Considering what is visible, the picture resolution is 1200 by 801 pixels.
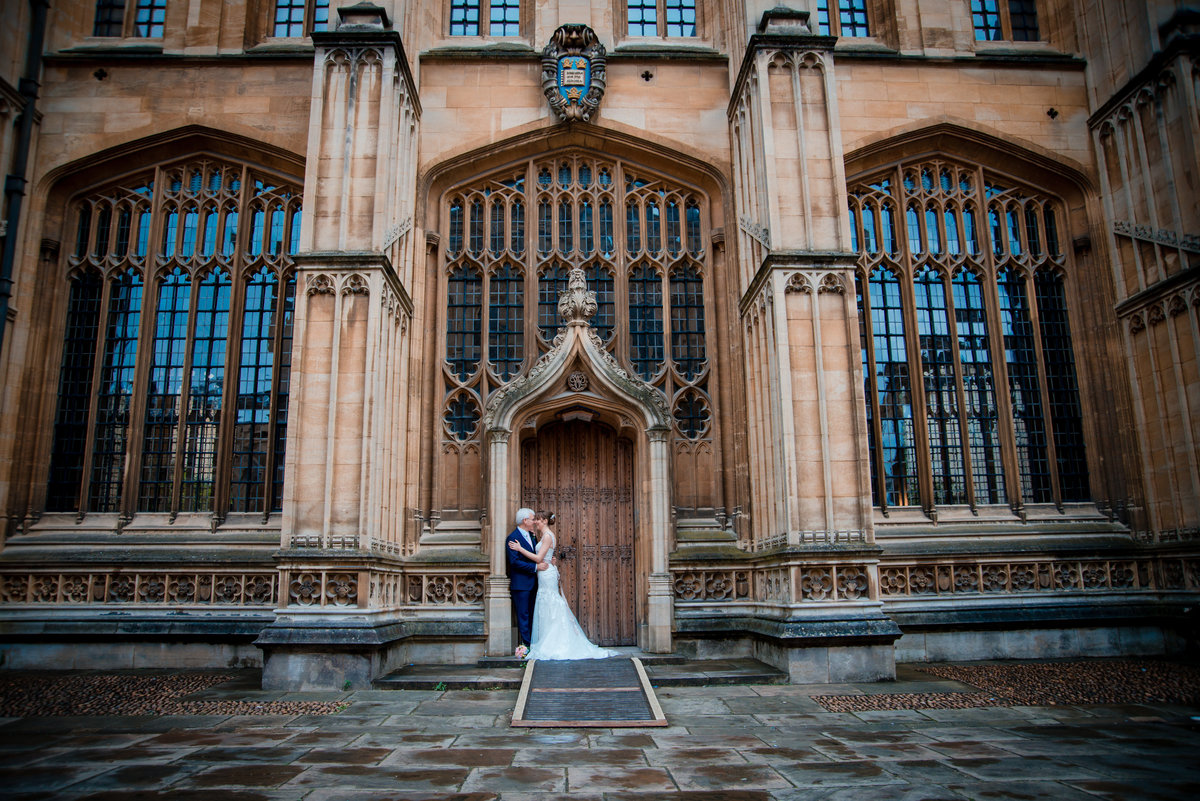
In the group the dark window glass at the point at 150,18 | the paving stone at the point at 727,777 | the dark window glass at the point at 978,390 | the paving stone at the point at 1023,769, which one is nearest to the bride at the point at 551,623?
the paving stone at the point at 727,777

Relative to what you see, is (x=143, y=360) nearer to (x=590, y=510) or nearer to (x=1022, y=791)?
(x=590, y=510)

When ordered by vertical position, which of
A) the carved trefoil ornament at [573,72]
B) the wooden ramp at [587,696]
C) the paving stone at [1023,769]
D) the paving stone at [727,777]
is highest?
the carved trefoil ornament at [573,72]

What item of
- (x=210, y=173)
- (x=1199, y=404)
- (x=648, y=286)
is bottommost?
(x=1199, y=404)

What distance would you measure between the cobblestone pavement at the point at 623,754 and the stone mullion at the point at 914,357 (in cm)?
489

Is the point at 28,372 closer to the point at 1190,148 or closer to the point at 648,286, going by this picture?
the point at 648,286

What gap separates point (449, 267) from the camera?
505 inches

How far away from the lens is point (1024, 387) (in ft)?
41.9

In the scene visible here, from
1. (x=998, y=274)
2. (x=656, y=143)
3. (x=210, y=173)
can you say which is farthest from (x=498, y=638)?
(x=998, y=274)

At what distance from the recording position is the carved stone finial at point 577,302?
11.8m

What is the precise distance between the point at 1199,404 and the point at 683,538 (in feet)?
24.1

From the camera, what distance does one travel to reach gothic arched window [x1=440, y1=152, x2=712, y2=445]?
12.4 metres

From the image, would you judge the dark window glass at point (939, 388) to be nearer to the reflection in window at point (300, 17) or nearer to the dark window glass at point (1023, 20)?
the dark window glass at point (1023, 20)

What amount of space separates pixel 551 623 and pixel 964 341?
7.85 metres

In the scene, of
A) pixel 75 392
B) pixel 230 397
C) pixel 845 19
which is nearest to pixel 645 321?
pixel 230 397
